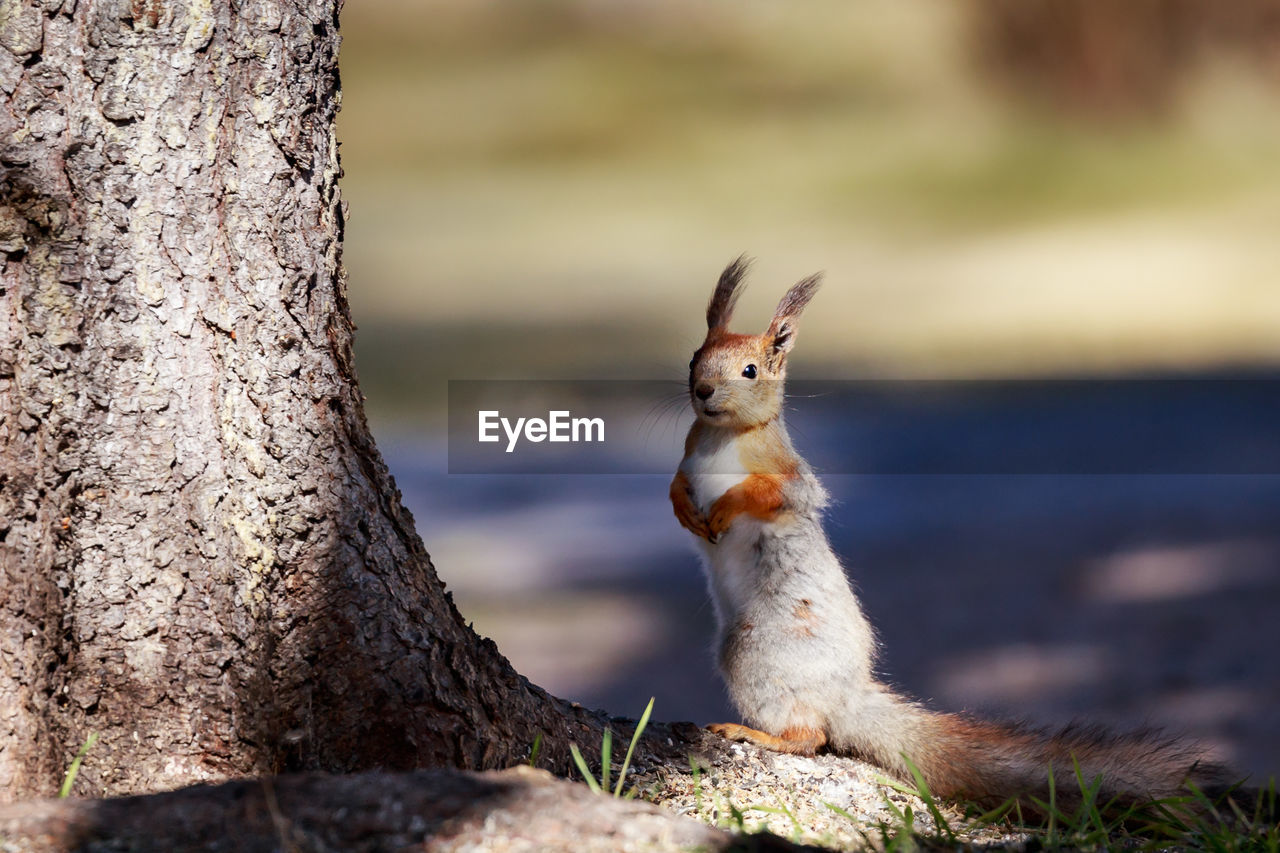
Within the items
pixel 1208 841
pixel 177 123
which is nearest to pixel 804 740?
pixel 1208 841

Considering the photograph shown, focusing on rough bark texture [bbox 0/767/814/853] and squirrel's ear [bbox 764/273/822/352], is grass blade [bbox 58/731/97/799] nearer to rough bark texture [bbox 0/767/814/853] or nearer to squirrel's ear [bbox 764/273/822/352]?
rough bark texture [bbox 0/767/814/853]

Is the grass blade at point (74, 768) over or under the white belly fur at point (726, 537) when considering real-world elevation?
under

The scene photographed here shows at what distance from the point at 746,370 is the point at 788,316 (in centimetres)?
15

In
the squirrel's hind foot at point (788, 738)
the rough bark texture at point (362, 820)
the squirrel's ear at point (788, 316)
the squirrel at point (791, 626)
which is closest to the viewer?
the rough bark texture at point (362, 820)

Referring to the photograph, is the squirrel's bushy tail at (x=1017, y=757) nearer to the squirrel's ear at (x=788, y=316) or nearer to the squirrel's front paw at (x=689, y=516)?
the squirrel's front paw at (x=689, y=516)

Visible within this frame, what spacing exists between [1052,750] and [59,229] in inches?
73.4

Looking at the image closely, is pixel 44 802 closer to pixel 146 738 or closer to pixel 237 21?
pixel 146 738

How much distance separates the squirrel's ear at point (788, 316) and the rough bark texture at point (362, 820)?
1.19 metres

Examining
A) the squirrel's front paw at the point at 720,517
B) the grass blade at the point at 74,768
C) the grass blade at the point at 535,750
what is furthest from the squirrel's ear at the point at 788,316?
the grass blade at the point at 74,768

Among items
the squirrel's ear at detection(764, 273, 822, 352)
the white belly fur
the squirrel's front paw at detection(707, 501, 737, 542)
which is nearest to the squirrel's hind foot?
the white belly fur

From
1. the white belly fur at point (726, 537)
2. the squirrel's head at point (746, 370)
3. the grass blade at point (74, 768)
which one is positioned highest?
the squirrel's head at point (746, 370)

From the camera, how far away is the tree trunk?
1568mm

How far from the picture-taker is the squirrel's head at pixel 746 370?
2271 millimetres

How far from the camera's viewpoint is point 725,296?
2.40 m
